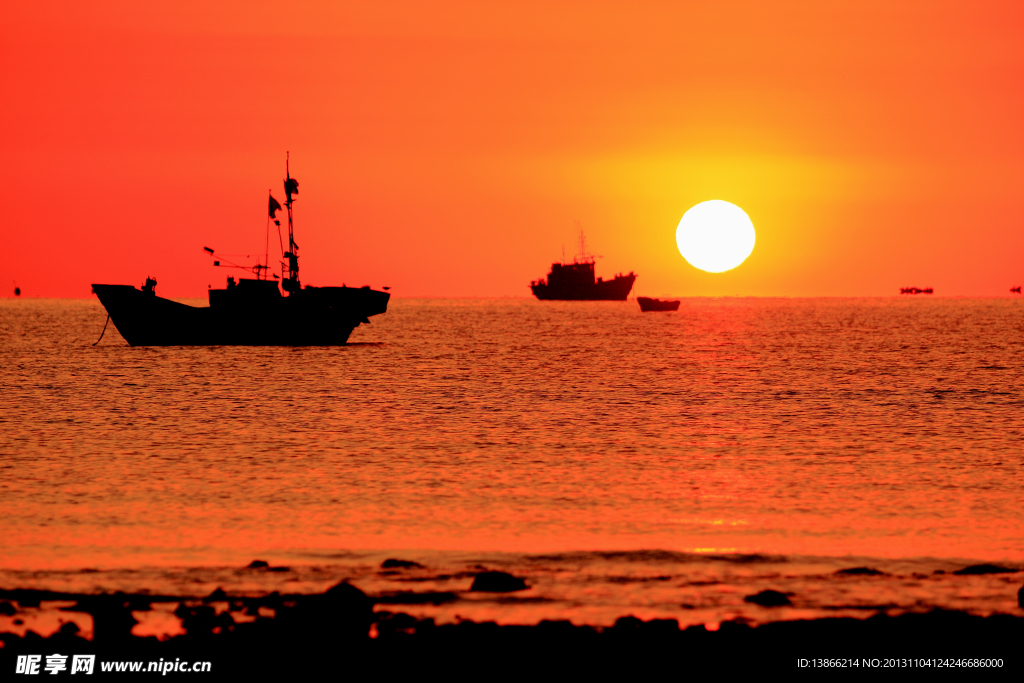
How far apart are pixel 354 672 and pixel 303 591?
313 cm

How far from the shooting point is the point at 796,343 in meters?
90.2

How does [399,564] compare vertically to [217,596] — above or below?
below

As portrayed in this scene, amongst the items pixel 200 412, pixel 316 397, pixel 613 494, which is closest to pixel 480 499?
pixel 613 494

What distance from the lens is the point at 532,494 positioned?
18.3m

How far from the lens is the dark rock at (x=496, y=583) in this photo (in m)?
11.3

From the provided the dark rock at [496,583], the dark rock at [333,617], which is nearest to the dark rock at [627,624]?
the dark rock at [333,617]

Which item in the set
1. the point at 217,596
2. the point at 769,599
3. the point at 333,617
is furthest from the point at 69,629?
the point at 769,599

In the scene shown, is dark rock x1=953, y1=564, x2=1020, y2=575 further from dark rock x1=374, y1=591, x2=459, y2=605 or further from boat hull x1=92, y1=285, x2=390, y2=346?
boat hull x1=92, y1=285, x2=390, y2=346

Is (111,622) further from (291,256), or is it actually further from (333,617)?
(291,256)

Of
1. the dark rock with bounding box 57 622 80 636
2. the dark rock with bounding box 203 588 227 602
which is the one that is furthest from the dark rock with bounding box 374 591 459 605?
the dark rock with bounding box 57 622 80 636

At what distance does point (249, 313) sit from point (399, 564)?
192 ft

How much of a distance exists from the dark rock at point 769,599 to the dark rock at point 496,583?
2.33 m

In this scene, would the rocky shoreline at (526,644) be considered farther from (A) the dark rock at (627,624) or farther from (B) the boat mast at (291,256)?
(B) the boat mast at (291,256)

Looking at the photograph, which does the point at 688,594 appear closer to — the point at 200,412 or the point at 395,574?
the point at 395,574
